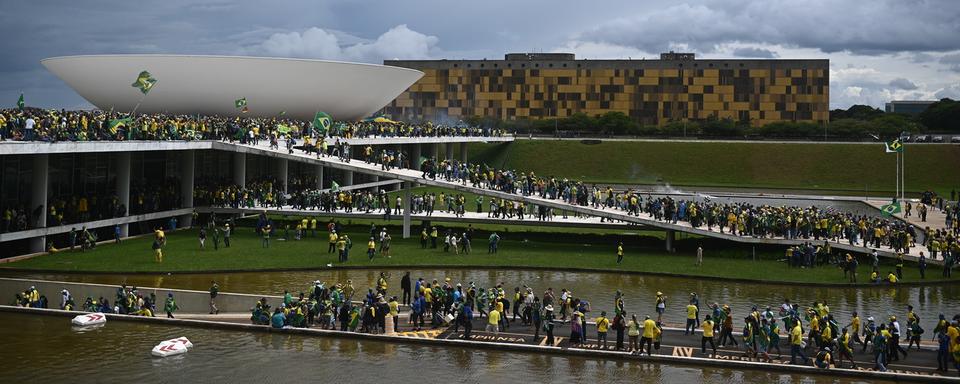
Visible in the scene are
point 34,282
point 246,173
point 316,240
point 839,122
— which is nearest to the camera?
point 34,282

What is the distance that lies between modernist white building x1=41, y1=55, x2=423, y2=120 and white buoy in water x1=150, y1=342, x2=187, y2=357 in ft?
118

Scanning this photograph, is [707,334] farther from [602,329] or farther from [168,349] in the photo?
[168,349]

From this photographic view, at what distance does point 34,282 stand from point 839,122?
86.3 metres

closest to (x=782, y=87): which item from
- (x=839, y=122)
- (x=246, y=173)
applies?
(x=839, y=122)

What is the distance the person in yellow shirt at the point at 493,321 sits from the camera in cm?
2087

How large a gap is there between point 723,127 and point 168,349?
80565 mm

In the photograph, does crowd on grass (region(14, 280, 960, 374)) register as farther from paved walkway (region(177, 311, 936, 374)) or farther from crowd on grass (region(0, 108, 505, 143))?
crowd on grass (region(0, 108, 505, 143))

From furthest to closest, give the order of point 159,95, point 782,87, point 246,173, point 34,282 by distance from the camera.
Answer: point 782,87, point 159,95, point 246,173, point 34,282

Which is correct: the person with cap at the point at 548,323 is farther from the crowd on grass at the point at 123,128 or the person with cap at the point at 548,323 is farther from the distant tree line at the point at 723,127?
the distant tree line at the point at 723,127

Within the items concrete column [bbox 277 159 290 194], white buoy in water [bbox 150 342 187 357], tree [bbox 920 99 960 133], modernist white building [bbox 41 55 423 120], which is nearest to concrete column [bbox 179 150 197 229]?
concrete column [bbox 277 159 290 194]

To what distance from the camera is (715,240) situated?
3775 cm

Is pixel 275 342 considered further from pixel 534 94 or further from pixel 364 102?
pixel 534 94

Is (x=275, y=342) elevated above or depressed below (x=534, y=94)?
below

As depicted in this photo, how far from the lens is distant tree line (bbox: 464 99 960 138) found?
293 ft
